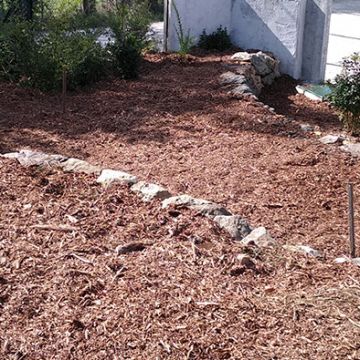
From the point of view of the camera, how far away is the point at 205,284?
3617 mm

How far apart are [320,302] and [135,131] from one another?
3.82 metres

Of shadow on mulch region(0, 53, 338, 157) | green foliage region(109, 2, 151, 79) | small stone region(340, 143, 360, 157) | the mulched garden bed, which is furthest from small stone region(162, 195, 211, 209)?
green foliage region(109, 2, 151, 79)

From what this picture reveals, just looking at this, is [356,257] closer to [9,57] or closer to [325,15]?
[9,57]

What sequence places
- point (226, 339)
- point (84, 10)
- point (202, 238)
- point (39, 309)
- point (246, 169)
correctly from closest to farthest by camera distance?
point (226, 339) < point (39, 309) < point (202, 238) < point (246, 169) < point (84, 10)

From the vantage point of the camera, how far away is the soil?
10.5 feet

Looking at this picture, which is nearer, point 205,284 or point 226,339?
point 226,339

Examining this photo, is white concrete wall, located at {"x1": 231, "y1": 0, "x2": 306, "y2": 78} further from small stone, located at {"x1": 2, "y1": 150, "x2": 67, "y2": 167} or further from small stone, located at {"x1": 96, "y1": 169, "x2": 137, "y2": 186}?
small stone, located at {"x1": 96, "y1": 169, "x2": 137, "y2": 186}

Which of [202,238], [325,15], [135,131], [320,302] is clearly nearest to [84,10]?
[325,15]

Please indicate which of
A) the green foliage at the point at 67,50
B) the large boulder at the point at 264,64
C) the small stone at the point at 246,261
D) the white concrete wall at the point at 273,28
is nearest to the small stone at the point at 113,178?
the small stone at the point at 246,261

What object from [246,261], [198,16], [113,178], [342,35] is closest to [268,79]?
[198,16]

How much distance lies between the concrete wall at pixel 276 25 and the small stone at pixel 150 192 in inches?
232

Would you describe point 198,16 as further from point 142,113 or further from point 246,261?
point 246,261

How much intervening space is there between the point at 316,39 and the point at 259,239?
6.56 m

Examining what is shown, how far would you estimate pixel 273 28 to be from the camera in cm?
1041
